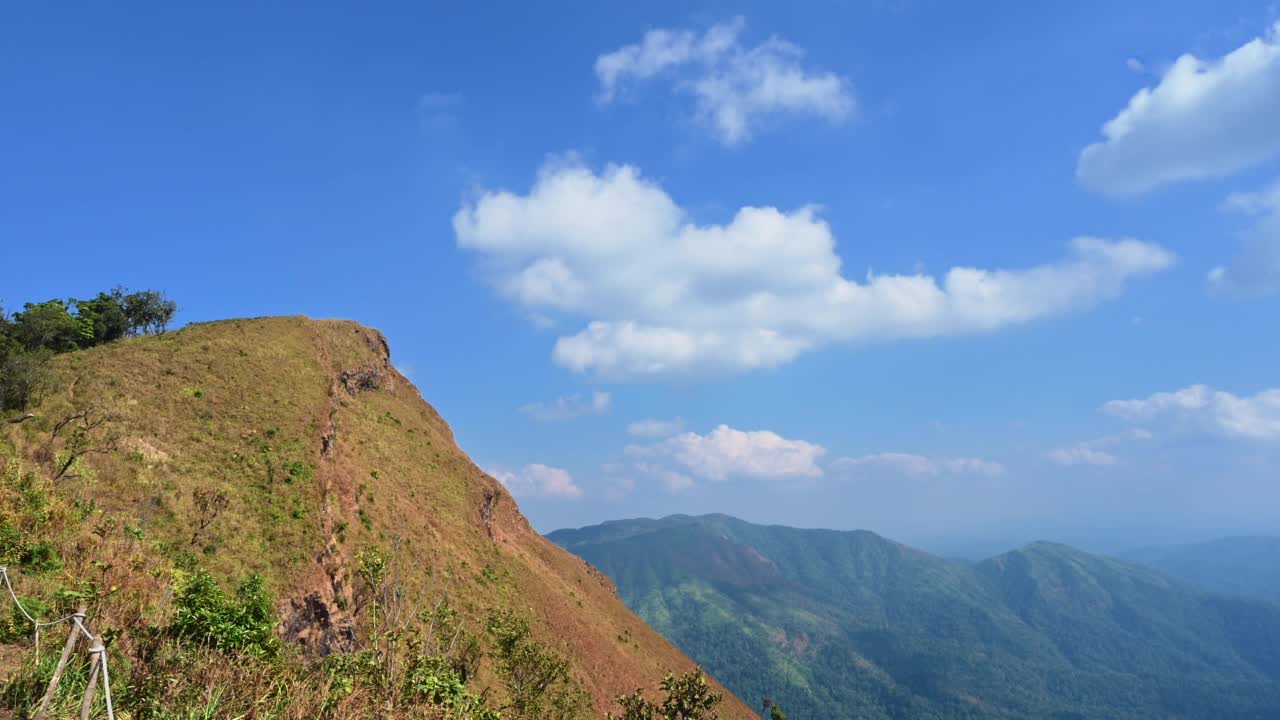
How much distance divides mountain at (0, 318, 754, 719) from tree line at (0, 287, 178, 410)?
1.60 metres

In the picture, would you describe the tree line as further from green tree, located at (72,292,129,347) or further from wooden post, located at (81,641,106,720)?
wooden post, located at (81,641,106,720)

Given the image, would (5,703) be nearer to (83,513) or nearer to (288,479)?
(83,513)

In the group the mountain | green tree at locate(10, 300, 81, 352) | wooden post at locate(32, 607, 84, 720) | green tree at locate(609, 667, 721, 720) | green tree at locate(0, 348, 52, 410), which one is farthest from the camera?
green tree at locate(10, 300, 81, 352)

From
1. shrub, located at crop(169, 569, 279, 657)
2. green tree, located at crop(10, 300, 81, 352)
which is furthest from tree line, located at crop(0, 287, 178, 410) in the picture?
shrub, located at crop(169, 569, 279, 657)

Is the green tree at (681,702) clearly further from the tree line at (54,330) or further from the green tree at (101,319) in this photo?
the green tree at (101,319)

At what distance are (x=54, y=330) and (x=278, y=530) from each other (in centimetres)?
4334

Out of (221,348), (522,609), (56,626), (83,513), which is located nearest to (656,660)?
(522,609)

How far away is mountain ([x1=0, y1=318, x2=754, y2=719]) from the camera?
13391 mm

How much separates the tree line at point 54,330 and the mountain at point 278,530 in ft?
5.25

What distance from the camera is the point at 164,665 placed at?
12.0 m

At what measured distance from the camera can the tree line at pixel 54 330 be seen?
36031mm

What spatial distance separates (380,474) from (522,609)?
2062 centimetres

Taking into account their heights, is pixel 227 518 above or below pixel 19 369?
below

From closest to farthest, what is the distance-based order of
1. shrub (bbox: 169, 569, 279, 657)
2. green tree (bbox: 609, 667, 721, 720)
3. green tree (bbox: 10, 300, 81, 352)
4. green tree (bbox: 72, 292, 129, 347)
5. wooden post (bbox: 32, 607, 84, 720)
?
wooden post (bbox: 32, 607, 84, 720) < shrub (bbox: 169, 569, 279, 657) < green tree (bbox: 609, 667, 721, 720) < green tree (bbox: 10, 300, 81, 352) < green tree (bbox: 72, 292, 129, 347)
